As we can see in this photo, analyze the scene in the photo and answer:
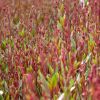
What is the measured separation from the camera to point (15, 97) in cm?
188

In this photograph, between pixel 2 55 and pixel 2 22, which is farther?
pixel 2 22

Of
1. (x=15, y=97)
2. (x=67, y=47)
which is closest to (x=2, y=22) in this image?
(x=67, y=47)

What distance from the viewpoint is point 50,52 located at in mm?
2215

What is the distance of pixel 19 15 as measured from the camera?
4.11m

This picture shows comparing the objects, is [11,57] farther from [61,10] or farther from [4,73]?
[61,10]

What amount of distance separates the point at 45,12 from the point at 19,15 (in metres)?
0.39

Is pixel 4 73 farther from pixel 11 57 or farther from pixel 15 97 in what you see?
pixel 15 97

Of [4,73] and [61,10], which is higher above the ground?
[61,10]

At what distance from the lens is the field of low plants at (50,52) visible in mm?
1540

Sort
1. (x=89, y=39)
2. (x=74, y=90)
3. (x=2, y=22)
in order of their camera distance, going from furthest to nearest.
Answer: (x=2, y=22) < (x=89, y=39) < (x=74, y=90)

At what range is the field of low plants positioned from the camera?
1.54 metres

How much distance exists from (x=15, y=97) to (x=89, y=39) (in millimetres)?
958

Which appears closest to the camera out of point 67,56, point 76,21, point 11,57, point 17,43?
point 67,56

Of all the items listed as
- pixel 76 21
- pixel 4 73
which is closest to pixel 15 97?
pixel 4 73
